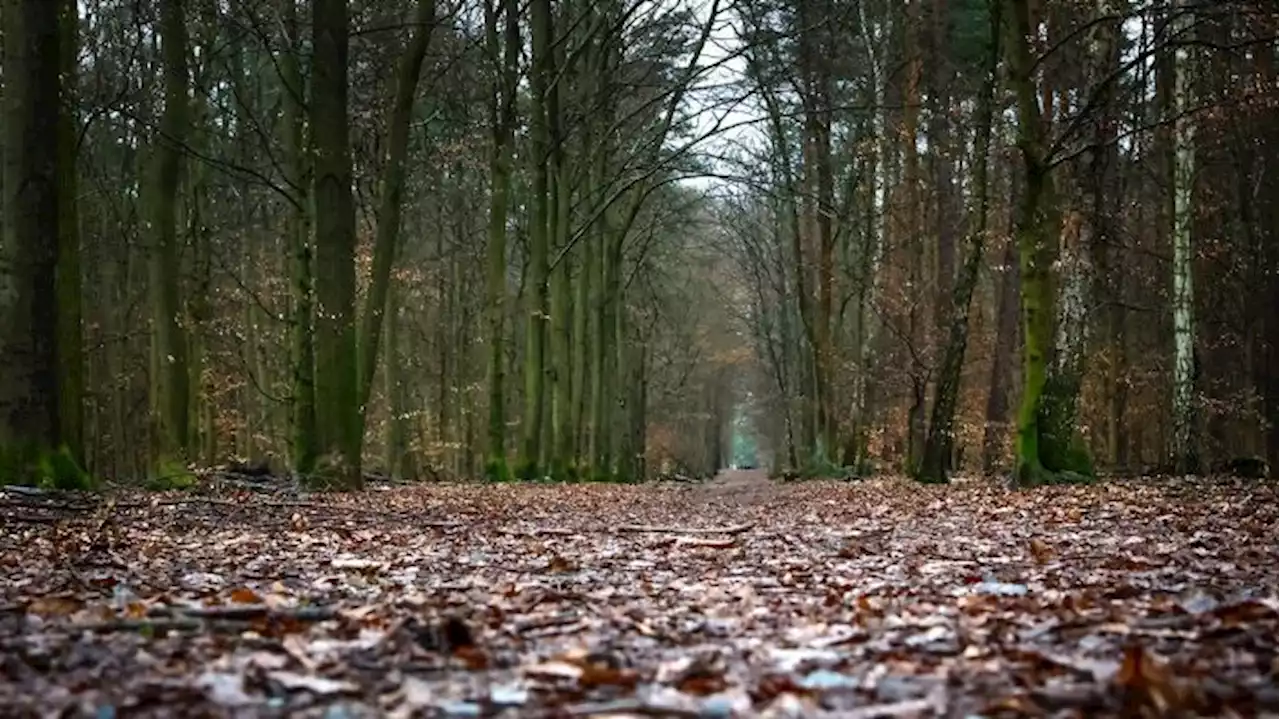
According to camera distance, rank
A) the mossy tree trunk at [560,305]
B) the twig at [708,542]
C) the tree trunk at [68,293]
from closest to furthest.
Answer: the twig at [708,542] < the tree trunk at [68,293] < the mossy tree trunk at [560,305]

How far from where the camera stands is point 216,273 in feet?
84.6

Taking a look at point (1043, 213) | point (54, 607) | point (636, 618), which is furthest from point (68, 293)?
point (1043, 213)

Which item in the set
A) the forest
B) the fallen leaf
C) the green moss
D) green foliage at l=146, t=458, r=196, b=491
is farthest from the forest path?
the fallen leaf

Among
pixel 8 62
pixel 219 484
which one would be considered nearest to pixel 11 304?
pixel 8 62

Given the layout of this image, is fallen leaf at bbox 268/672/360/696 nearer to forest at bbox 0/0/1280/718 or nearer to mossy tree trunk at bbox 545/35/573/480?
forest at bbox 0/0/1280/718

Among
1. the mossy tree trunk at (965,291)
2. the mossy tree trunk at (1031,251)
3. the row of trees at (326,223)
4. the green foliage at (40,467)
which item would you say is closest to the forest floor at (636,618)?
the green foliage at (40,467)

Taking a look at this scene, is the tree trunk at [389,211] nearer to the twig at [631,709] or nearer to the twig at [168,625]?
the twig at [168,625]

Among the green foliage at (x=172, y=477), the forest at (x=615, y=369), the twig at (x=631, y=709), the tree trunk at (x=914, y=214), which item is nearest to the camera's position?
the twig at (x=631, y=709)

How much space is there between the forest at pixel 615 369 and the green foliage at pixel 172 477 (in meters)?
0.10

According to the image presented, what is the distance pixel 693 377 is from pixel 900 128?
33.0 metres

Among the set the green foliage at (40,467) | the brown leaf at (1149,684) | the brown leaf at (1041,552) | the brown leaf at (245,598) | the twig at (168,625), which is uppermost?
the green foliage at (40,467)

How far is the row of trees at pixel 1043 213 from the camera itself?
45.4 feet

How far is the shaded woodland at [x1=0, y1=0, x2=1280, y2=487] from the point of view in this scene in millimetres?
13148

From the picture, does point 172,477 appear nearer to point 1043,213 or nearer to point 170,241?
point 170,241
